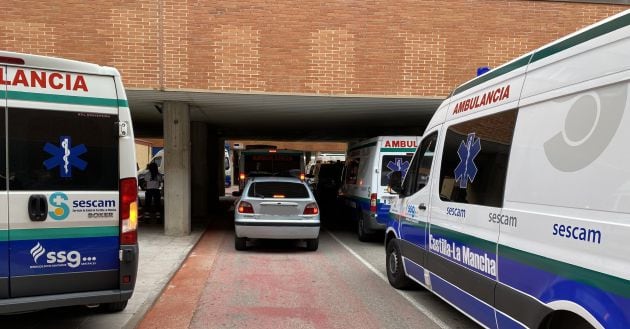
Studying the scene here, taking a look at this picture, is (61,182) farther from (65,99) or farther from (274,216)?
(274,216)

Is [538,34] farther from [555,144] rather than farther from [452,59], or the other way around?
[555,144]

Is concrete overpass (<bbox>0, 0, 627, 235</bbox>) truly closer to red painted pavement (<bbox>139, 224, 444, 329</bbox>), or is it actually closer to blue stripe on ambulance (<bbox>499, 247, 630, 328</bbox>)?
red painted pavement (<bbox>139, 224, 444, 329</bbox>)

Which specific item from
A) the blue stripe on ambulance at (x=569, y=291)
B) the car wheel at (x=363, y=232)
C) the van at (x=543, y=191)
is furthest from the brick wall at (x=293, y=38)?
the blue stripe on ambulance at (x=569, y=291)

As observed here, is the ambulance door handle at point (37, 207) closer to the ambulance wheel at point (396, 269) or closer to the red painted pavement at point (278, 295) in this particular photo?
the red painted pavement at point (278, 295)

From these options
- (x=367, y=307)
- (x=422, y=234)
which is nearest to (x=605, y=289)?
(x=422, y=234)

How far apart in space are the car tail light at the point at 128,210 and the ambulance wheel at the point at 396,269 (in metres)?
3.60

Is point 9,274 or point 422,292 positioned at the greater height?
point 9,274

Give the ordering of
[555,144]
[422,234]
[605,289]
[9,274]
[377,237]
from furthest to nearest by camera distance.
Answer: [377,237] < [422,234] < [9,274] < [555,144] < [605,289]

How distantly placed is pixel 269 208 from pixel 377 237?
3.66 meters

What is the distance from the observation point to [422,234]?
18.7 ft

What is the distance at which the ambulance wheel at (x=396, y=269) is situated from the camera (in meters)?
6.64

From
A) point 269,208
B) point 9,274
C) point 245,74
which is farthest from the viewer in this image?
point 245,74

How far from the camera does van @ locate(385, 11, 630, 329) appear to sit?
2812 millimetres

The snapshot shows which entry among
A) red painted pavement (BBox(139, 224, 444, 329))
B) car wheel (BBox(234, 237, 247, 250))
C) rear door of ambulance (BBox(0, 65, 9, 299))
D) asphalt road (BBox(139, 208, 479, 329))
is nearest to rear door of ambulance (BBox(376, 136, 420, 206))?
asphalt road (BBox(139, 208, 479, 329))
